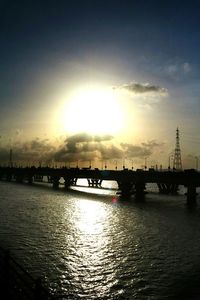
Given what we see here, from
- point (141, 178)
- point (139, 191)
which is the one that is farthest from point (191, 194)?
point (139, 191)

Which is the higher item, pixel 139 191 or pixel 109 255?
pixel 139 191

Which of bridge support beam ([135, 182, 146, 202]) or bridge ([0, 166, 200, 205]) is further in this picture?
bridge support beam ([135, 182, 146, 202])

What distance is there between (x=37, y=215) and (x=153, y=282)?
115ft

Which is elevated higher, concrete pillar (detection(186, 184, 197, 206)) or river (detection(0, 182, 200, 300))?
concrete pillar (detection(186, 184, 197, 206))

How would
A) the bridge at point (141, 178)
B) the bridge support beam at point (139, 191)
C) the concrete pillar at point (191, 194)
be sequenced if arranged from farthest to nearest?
the bridge support beam at point (139, 191) < the bridge at point (141, 178) < the concrete pillar at point (191, 194)

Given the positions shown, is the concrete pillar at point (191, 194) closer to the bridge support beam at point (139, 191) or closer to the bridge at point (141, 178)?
the bridge at point (141, 178)

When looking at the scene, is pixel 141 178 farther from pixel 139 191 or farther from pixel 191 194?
pixel 191 194

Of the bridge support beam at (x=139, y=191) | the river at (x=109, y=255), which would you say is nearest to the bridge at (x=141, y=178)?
the bridge support beam at (x=139, y=191)

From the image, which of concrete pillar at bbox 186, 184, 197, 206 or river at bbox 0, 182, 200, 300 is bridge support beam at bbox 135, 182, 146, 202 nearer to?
concrete pillar at bbox 186, 184, 197, 206

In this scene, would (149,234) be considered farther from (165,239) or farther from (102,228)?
(102,228)

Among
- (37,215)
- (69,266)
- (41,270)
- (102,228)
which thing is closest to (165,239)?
(102,228)

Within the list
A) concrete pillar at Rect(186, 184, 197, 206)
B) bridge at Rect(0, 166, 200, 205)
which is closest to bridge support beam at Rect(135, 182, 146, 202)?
bridge at Rect(0, 166, 200, 205)

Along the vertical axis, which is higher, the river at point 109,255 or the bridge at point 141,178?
the bridge at point 141,178

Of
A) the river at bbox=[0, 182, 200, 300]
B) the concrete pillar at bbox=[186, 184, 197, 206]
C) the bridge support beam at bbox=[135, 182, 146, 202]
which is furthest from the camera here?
the bridge support beam at bbox=[135, 182, 146, 202]
